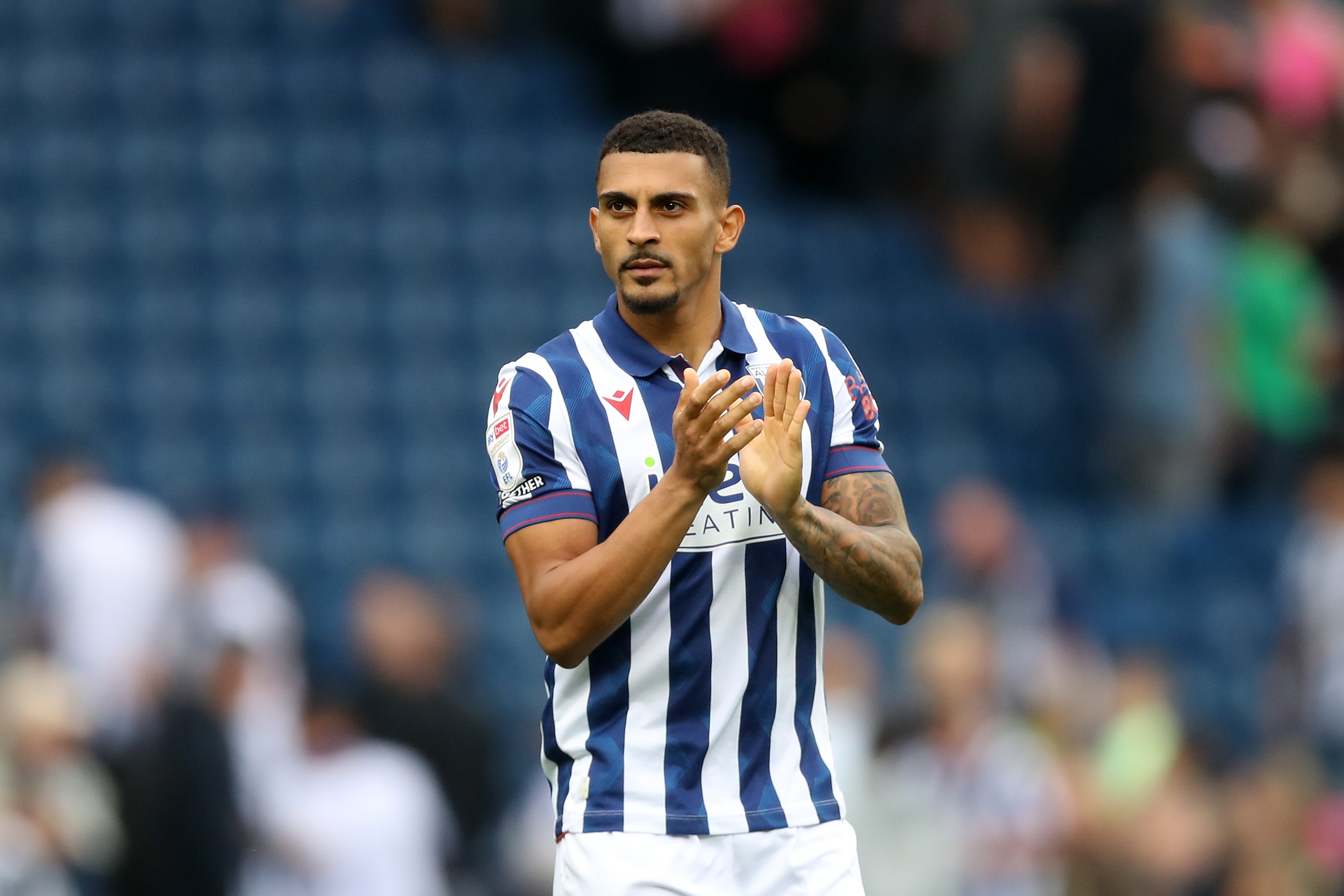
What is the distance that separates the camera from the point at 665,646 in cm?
393

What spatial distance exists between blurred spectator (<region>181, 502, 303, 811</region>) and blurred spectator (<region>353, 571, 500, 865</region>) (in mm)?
412

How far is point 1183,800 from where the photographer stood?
858 centimetres

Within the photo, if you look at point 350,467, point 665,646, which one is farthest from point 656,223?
point 350,467

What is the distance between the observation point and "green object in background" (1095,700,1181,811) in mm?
8727

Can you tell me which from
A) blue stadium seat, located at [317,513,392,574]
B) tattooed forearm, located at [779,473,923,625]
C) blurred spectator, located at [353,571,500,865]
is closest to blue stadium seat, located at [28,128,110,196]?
blue stadium seat, located at [317,513,392,574]

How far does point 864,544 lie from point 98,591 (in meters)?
6.58

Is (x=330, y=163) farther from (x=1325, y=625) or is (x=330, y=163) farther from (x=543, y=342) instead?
(x=1325, y=625)

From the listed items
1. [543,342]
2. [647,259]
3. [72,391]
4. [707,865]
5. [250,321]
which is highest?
[250,321]

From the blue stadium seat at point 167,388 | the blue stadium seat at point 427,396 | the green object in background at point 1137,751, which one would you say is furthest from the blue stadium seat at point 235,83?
the green object in background at point 1137,751

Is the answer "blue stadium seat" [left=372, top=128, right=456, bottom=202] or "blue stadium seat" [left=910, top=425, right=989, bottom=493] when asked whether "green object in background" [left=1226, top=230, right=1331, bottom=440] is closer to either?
"blue stadium seat" [left=910, top=425, right=989, bottom=493]

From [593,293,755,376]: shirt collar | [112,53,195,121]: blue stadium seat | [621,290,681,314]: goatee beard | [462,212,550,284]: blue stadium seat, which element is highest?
[112,53,195,121]: blue stadium seat

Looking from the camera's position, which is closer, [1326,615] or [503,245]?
[1326,615]

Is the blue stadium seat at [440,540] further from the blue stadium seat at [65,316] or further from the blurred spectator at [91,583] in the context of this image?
the blue stadium seat at [65,316]

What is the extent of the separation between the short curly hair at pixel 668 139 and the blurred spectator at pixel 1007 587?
5.17 metres
